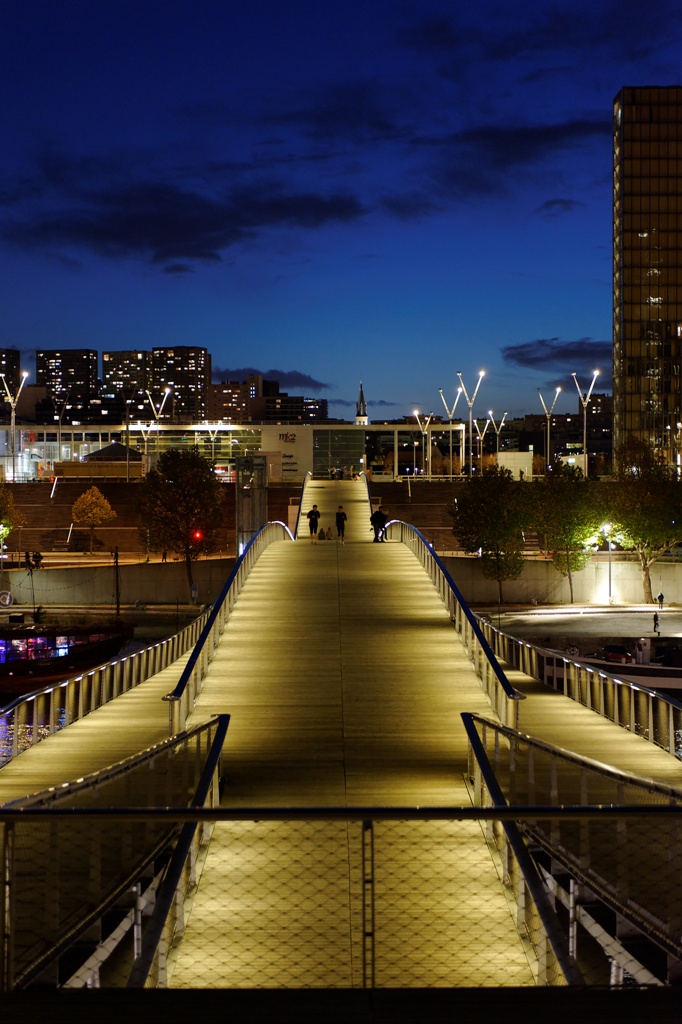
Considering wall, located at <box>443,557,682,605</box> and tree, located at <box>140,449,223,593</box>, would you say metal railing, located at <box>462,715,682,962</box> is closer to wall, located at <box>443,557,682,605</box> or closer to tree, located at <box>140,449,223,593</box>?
wall, located at <box>443,557,682,605</box>

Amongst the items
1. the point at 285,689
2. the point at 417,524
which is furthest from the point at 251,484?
the point at 417,524

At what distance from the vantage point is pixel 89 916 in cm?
743

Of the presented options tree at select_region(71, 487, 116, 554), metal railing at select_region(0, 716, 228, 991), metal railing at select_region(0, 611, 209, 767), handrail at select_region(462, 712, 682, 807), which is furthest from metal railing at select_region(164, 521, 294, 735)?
tree at select_region(71, 487, 116, 554)

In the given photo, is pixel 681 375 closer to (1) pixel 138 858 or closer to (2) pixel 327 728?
(2) pixel 327 728

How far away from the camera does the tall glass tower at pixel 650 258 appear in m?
112

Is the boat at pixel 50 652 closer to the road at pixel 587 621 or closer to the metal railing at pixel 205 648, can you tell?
the metal railing at pixel 205 648

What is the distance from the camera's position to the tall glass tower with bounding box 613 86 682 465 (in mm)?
112500

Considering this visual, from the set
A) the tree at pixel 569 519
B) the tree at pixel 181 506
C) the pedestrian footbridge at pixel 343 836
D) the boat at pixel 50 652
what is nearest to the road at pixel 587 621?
the tree at pixel 569 519

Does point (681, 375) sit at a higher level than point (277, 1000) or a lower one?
higher

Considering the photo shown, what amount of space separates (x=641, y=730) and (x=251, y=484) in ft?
74.5

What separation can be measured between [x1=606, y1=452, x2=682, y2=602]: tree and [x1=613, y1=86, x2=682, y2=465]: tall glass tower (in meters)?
59.5

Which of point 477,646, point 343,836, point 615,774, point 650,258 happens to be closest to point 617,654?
point 477,646

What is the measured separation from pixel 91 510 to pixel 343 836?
5715cm

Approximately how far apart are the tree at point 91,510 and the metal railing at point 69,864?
55710 mm
